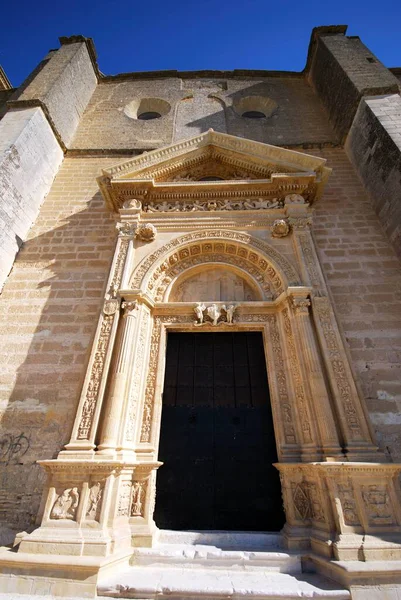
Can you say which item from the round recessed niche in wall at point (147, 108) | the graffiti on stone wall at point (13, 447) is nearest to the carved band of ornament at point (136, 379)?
the graffiti on stone wall at point (13, 447)

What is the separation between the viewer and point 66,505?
3.54m

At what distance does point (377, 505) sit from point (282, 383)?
72.0 inches

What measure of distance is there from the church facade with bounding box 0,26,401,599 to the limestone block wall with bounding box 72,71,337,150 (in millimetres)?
1044

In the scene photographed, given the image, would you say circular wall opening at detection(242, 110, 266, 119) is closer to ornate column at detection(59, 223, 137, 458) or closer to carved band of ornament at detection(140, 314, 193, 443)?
ornate column at detection(59, 223, 137, 458)

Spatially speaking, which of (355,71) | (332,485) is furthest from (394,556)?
(355,71)

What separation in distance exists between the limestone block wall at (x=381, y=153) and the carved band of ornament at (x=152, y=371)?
14.9 ft

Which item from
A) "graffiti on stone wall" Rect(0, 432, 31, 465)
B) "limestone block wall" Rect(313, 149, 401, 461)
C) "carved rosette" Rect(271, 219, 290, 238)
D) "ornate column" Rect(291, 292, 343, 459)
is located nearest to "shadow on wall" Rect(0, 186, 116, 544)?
"graffiti on stone wall" Rect(0, 432, 31, 465)

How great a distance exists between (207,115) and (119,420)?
9.82m

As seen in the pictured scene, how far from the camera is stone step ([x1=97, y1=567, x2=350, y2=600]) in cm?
269

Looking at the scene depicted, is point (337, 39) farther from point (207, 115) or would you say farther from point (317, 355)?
point (317, 355)

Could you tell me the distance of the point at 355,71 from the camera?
830cm

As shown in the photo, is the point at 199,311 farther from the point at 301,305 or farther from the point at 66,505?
the point at 66,505

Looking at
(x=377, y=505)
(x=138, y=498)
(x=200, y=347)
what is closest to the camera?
(x=377, y=505)

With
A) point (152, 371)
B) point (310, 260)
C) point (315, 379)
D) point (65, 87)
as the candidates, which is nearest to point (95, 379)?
point (152, 371)
